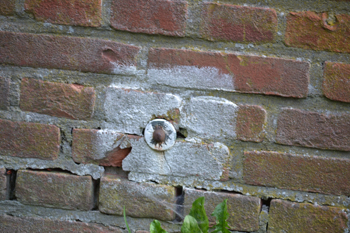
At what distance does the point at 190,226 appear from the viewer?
75 centimetres

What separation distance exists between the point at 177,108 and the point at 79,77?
1.11ft

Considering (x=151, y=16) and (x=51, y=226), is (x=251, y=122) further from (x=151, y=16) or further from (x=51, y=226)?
(x=51, y=226)

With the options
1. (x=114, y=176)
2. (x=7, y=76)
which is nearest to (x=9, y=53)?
(x=7, y=76)

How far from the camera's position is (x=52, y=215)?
0.90 meters

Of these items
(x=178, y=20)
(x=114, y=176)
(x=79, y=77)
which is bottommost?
(x=114, y=176)

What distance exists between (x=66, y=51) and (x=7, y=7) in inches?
9.3

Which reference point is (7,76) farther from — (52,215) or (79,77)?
(52,215)

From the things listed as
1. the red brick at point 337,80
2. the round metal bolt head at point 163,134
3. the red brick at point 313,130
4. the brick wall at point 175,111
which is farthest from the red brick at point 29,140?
the red brick at point 337,80

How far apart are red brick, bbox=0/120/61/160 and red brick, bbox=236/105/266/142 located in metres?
0.59

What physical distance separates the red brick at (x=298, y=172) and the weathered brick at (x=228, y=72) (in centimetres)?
20

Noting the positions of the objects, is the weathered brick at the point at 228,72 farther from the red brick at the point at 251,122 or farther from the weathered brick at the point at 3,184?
the weathered brick at the point at 3,184

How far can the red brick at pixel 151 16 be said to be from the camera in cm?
84

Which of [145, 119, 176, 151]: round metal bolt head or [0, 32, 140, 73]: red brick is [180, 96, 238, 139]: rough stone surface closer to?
[145, 119, 176, 151]: round metal bolt head

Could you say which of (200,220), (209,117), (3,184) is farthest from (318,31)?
(3,184)
